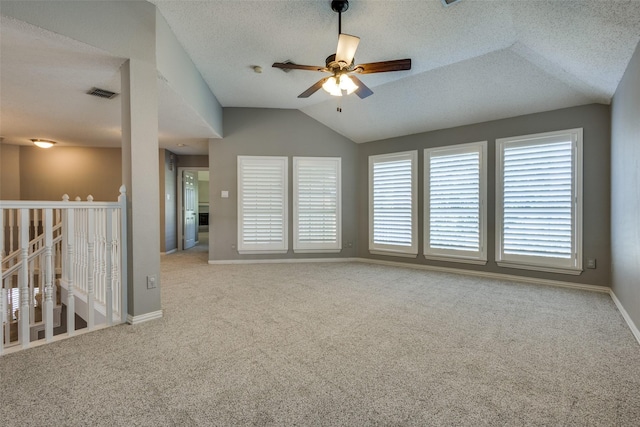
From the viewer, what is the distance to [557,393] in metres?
1.65

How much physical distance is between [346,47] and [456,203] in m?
3.12

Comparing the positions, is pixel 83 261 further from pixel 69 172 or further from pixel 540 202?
pixel 540 202

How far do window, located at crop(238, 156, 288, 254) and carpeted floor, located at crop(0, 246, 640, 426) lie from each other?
7.24 ft

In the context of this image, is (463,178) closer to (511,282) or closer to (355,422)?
(511,282)

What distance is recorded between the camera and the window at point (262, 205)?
5445 millimetres

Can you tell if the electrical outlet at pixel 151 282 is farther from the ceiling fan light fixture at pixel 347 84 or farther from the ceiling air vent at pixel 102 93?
the ceiling fan light fixture at pixel 347 84

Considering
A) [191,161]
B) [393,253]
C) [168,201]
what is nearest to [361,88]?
[393,253]

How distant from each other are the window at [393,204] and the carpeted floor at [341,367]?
6.63 feet

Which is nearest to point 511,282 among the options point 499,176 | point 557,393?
point 499,176

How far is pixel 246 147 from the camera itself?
547cm

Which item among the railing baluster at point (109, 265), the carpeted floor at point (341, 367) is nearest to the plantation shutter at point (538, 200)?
the carpeted floor at point (341, 367)

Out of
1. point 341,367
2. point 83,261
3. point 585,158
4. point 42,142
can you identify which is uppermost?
point 42,142

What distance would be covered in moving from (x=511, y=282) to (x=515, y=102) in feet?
7.95

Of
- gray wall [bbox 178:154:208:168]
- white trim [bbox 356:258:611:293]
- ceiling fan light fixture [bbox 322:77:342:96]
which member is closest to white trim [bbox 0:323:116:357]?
ceiling fan light fixture [bbox 322:77:342:96]
